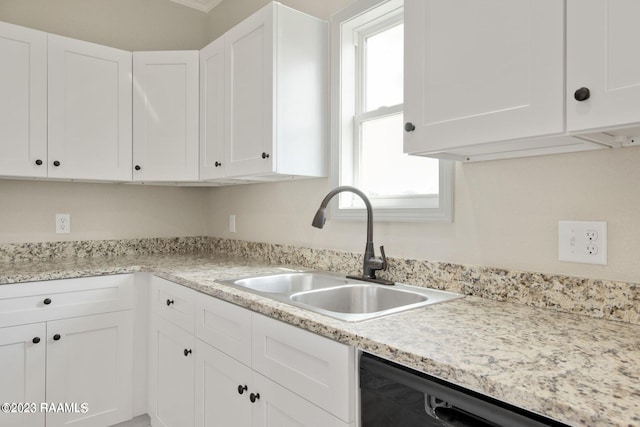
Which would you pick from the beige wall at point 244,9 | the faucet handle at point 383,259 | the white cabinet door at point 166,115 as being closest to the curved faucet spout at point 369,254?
the faucet handle at point 383,259

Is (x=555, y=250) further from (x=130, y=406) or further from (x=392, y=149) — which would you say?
(x=130, y=406)

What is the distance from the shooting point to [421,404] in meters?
0.85

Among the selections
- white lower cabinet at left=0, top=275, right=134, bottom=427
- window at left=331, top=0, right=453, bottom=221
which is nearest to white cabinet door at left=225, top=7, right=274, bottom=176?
window at left=331, top=0, right=453, bottom=221

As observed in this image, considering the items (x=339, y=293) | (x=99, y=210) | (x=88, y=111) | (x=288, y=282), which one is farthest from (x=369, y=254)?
(x=99, y=210)

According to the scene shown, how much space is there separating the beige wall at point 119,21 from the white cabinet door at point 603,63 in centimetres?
272

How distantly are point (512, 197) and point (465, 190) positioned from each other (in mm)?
174

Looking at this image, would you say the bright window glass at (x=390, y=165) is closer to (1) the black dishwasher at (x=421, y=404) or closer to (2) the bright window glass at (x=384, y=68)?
(2) the bright window glass at (x=384, y=68)

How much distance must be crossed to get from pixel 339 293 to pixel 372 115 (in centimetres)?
86

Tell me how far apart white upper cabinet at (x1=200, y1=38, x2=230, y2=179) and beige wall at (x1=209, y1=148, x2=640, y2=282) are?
34.9 inches

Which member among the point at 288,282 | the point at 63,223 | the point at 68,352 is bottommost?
the point at 68,352

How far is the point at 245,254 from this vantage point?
8.51 feet

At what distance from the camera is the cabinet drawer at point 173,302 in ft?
5.82

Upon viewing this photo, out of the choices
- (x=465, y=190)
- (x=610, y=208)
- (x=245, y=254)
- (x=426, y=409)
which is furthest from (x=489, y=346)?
(x=245, y=254)

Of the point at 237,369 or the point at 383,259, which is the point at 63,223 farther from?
the point at 383,259
